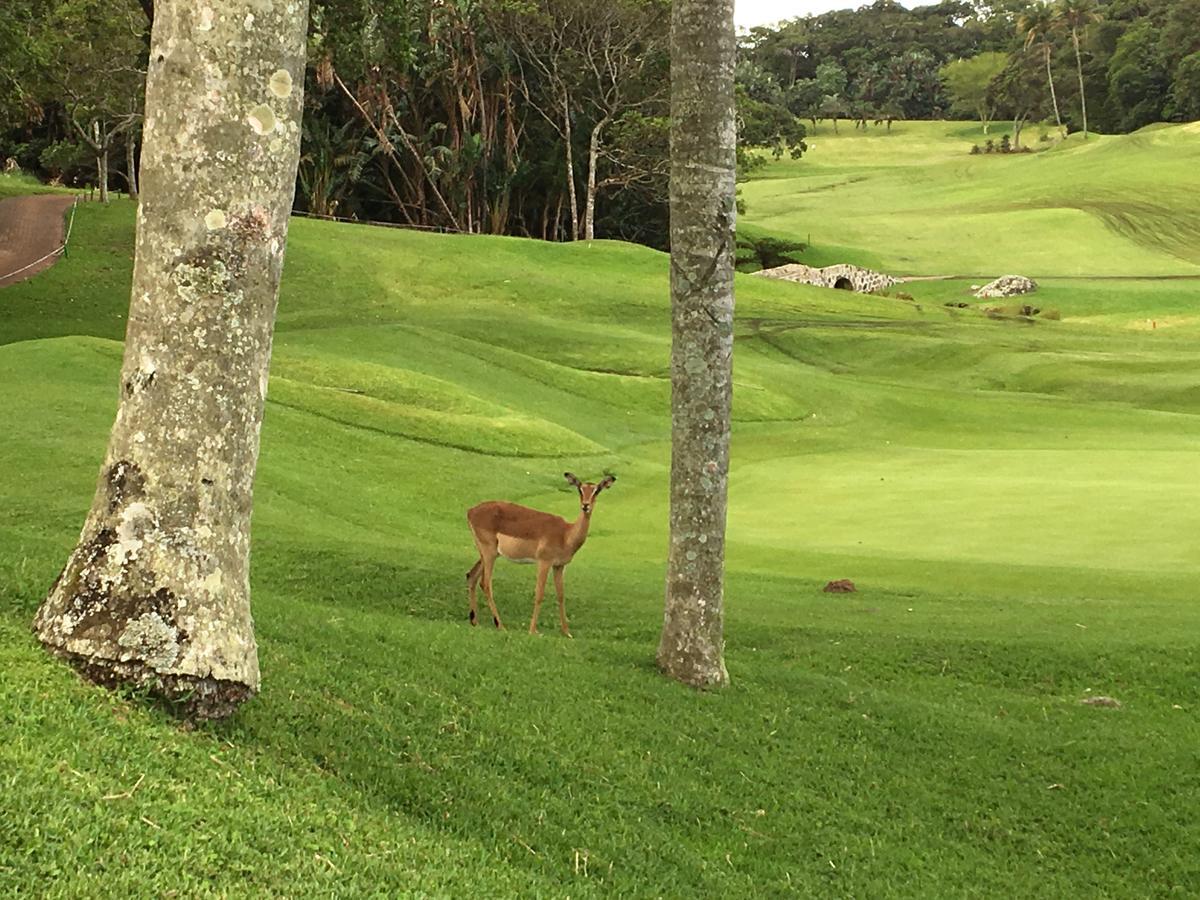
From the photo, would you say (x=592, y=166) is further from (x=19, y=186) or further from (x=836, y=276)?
(x=19, y=186)

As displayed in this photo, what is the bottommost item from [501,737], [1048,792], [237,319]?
[1048,792]

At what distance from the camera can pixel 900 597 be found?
560 inches

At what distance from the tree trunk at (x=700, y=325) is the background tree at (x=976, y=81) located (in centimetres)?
15535

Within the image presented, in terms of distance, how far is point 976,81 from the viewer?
157 m

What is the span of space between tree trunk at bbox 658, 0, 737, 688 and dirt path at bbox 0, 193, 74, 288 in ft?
118

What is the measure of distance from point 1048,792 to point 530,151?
6151 cm

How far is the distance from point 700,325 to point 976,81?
160m

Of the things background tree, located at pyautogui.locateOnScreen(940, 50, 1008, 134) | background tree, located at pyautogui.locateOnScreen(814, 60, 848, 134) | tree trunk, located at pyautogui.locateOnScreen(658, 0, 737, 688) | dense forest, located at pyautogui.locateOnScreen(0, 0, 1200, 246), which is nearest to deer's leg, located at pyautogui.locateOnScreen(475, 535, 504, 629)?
tree trunk, located at pyautogui.locateOnScreen(658, 0, 737, 688)

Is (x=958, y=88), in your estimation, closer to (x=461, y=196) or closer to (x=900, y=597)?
(x=461, y=196)

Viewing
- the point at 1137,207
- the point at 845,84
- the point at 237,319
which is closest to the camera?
the point at 237,319

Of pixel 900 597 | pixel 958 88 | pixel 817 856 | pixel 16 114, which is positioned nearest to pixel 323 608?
pixel 817 856

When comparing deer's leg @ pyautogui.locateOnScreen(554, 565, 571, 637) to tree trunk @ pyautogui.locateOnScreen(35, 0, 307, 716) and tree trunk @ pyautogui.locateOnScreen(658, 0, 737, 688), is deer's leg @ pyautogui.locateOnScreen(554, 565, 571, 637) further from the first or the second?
tree trunk @ pyautogui.locateOnScreen(35, 0, 307, 716)

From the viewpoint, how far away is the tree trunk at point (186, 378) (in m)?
5.71

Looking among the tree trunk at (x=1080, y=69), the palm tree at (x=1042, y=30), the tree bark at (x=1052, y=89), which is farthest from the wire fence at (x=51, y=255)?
the tree bark at (x=1052, y=89)
